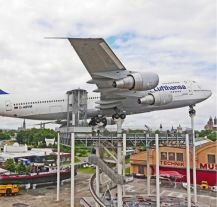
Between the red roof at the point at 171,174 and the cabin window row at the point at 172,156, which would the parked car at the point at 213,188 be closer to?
the red roof at the point at 171,174

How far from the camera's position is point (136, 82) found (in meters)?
22.2

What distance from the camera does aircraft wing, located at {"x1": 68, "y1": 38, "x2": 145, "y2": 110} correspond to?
20.9 meters

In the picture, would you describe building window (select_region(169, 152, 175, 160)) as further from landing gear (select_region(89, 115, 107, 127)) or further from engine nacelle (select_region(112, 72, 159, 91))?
engine nacelle (select_region(112, 72, 159, 91))

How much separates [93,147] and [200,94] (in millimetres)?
13812

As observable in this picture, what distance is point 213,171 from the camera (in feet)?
157

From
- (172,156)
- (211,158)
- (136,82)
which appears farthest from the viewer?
(172,156)

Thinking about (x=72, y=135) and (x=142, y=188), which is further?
(x=142, y=188)

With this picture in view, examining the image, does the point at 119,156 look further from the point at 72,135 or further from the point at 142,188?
the point at 142,188

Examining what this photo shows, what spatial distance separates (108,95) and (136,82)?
4.75m

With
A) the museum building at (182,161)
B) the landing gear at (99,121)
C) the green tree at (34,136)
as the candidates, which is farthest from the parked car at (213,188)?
the green tree at (34,136)

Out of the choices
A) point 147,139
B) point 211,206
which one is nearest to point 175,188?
point 211,206

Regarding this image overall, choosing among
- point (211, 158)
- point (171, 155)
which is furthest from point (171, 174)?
point (211, 158)

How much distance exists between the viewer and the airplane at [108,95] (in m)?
22.1

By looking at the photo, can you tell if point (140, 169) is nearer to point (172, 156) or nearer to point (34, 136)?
point (172, 156)
